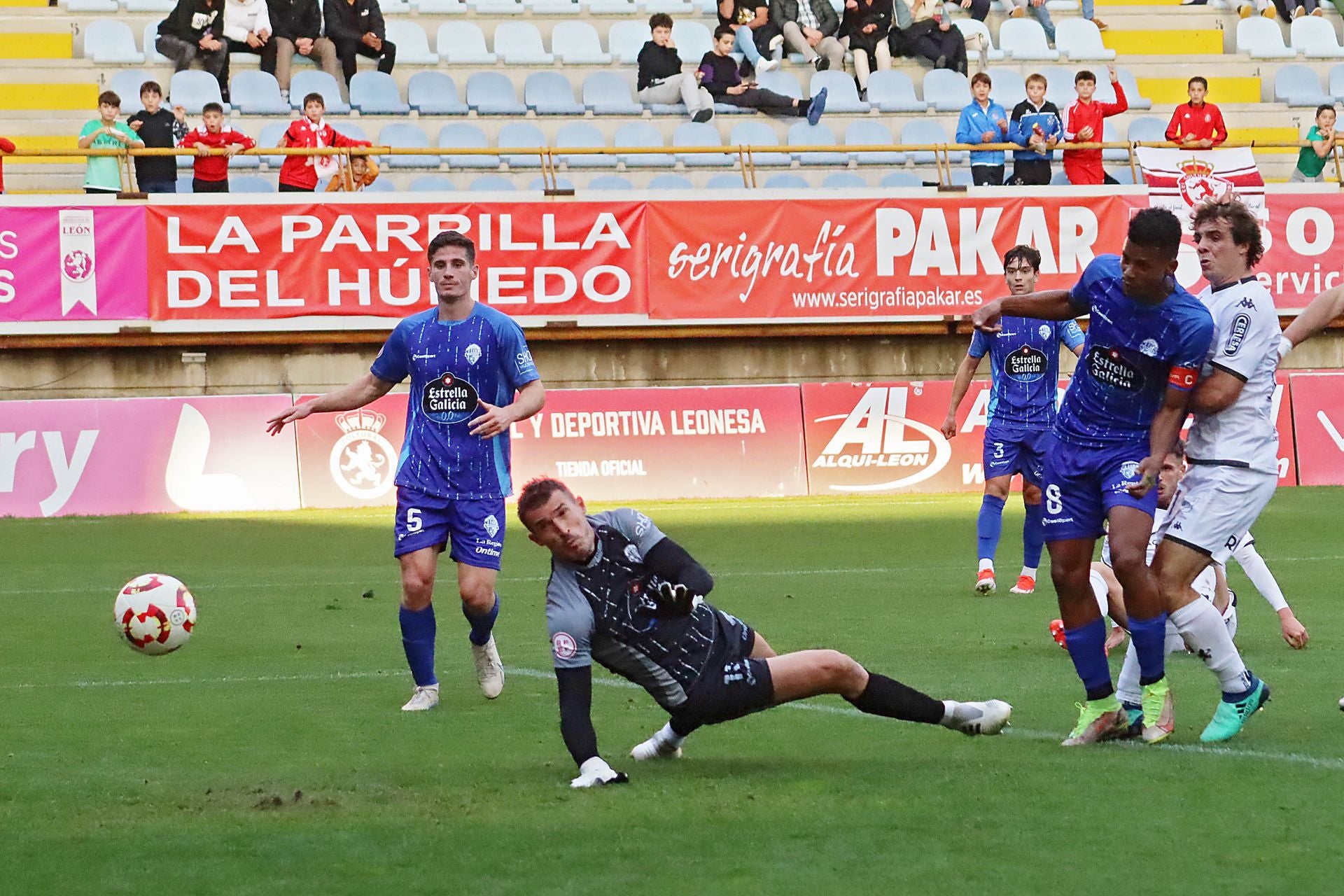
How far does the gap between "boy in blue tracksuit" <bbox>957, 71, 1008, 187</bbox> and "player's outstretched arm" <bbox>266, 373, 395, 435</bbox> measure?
14994 mm

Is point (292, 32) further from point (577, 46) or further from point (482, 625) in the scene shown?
point (482, 625)

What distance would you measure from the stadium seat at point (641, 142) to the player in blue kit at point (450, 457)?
15.5 meters

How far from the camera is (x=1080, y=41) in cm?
2686

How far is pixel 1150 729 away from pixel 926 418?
1439 cm

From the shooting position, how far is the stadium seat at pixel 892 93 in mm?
24594

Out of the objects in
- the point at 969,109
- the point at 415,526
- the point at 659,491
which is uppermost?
the point at 969,109

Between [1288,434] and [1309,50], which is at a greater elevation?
[1309,50]

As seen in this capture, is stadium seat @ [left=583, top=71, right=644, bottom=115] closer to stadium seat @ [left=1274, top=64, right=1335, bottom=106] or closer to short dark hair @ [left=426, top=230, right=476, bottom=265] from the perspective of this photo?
stadium seat @ [left=1274, top=64, right=1335, bottom=106]

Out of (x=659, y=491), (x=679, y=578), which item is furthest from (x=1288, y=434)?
(x=679, y=578)

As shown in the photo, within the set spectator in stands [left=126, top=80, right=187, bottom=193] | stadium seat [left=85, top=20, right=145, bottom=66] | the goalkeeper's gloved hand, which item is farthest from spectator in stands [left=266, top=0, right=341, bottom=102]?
the goalkeeper's gloved hand

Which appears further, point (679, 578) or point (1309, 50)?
point (1309, 50)

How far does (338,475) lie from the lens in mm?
19375

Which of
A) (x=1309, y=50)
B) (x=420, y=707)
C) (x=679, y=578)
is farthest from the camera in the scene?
(x=1309, y=50)

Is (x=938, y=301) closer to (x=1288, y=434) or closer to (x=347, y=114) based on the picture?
(x=1288, y=434)
